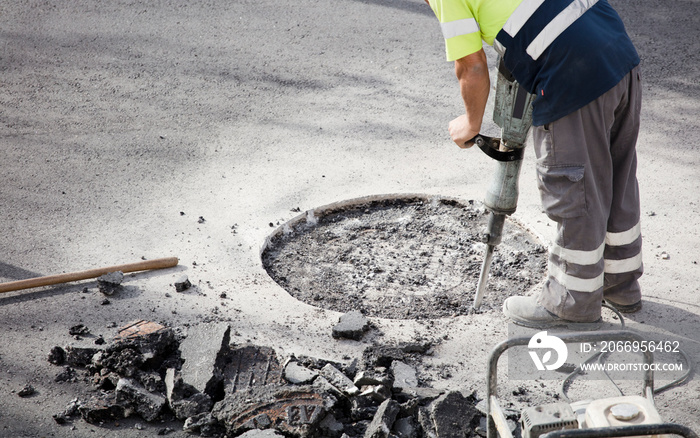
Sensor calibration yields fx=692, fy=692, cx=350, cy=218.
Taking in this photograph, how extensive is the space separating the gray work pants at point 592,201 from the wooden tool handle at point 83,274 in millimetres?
2203

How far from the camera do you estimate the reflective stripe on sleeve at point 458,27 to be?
3.13m

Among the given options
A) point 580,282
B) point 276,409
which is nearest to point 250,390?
point 276,409

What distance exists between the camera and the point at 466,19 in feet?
10.3

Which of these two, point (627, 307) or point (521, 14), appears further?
point (627, 307)

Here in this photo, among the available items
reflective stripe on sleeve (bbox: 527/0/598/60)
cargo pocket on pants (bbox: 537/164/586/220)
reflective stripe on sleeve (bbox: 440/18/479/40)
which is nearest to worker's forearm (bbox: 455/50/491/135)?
reflective stripe on sleeve (bbox: 440/18/479/40)

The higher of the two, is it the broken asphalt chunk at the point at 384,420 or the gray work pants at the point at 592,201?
the gray work pants at the point at 592,201

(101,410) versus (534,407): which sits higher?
(534,407)

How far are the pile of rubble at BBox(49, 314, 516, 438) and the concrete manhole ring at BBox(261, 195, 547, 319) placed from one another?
0.51m

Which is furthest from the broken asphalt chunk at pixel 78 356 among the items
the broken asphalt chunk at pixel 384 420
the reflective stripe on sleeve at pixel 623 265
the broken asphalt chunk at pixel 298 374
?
the reflective stripe on sleeve at pixel 623 265

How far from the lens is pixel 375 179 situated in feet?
16.7

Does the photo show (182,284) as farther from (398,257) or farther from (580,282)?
(580,282)

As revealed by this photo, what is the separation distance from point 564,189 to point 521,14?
849 millimetres

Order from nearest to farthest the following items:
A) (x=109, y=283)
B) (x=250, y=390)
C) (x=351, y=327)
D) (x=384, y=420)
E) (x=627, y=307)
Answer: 1. (x=384, y=420)
2. (x=250, y=390)
3. (x=351, y=327)
4. (x=627, y=307)
5. (x=109, y=283)

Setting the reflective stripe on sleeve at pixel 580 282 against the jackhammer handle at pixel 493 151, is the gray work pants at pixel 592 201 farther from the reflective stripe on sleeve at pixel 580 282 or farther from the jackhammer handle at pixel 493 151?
the jackhammer handle at pixel 493 151
